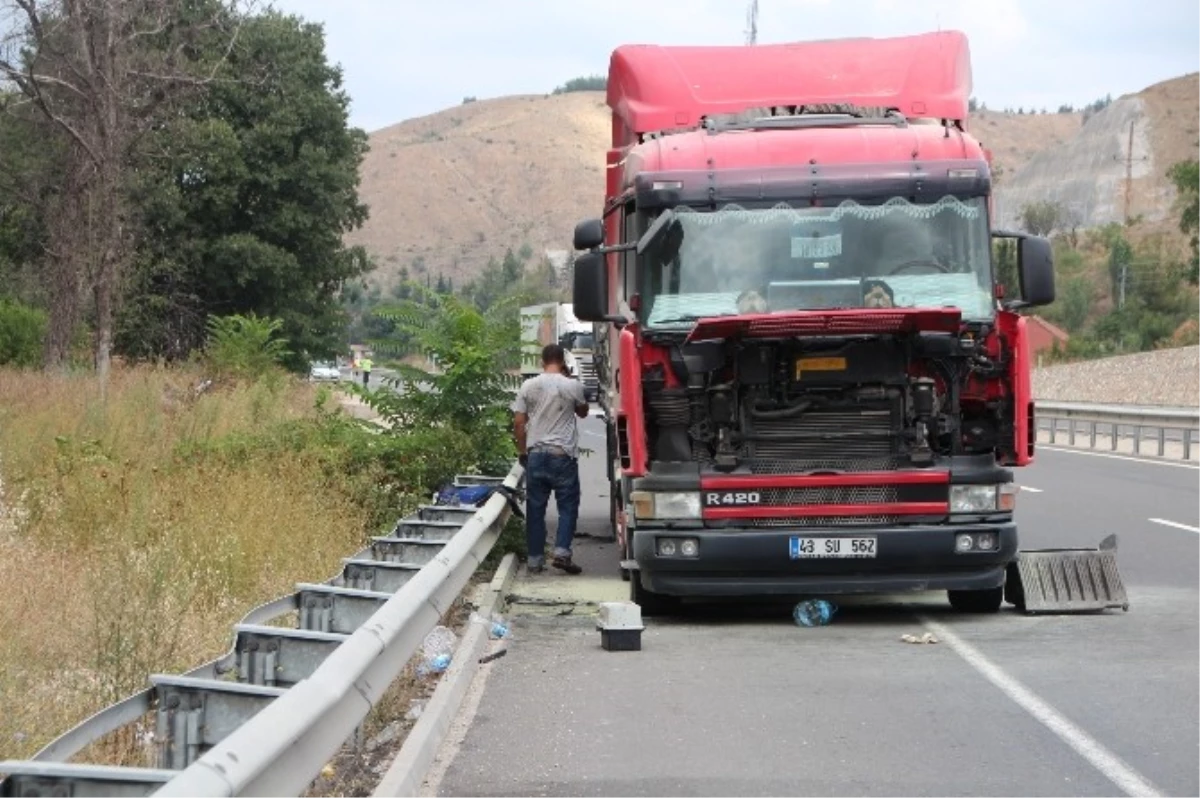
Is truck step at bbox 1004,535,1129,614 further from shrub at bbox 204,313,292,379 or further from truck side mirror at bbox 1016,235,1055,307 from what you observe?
shrub at bbox 204,313,292,379

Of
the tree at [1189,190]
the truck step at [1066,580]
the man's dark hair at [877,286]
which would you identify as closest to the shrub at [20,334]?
the man's dark hair at [877,286]

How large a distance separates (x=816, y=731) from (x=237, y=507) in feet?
18.9

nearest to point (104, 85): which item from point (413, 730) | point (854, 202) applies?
point (854, 202)

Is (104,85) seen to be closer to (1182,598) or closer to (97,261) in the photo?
(97,261)

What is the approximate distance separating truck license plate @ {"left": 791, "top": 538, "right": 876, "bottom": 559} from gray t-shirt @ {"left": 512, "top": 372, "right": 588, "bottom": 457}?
360 cm

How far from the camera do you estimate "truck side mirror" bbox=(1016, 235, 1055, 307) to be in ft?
39.5

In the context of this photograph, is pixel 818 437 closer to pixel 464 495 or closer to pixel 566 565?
pixel 566 565

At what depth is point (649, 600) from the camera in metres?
12.8

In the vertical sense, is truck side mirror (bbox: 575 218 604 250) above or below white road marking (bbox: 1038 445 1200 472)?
above

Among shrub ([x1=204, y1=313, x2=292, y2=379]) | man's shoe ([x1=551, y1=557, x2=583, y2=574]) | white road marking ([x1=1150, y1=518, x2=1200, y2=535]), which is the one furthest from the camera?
shrub ([x1=204, y1=313, x2=292, y2=379])

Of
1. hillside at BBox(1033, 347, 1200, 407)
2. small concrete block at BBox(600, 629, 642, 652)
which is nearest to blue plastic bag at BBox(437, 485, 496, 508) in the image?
small concrete block at BBox(600, 629, 642, 652)

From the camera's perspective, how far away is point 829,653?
35.8 feet

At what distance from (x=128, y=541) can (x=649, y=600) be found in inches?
153

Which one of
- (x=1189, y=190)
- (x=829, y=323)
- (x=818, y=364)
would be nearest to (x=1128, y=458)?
(x=818, y=364)
